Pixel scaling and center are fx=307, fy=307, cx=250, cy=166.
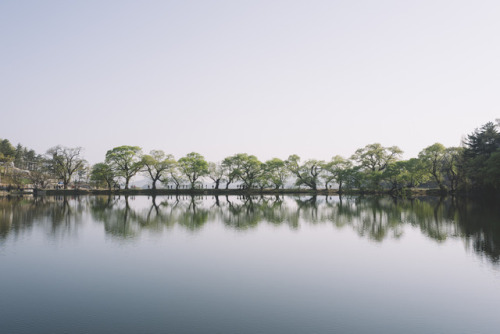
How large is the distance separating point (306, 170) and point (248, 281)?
66.8m

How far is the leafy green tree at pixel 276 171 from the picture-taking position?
75125mm

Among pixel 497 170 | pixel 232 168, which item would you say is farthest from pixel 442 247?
pixel 232 168

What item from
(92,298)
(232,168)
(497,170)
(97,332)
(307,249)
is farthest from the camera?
(232,168)

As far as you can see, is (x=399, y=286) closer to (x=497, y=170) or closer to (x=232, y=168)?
(x=497, y=170)

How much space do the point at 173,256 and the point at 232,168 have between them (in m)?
63.2

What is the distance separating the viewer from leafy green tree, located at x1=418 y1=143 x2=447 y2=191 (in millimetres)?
61531

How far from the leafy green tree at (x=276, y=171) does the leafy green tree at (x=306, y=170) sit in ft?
5.48

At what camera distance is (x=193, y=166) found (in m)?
72.9

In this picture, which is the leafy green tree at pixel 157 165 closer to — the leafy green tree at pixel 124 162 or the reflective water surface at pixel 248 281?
the leafy green tree at pixel 124 162

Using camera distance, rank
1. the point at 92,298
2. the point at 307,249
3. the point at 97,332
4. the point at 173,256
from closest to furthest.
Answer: the point at 97,332 → the point at 92,298 → the point at 173,256 → the point at 307,249

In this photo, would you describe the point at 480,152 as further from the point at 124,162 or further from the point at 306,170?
the point at 124,162

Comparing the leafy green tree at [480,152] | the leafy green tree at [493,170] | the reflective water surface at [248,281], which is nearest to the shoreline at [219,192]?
the leafy green tree at [480,152]

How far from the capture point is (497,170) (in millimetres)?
41094

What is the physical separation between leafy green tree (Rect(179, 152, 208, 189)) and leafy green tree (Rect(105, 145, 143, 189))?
31.7ft
